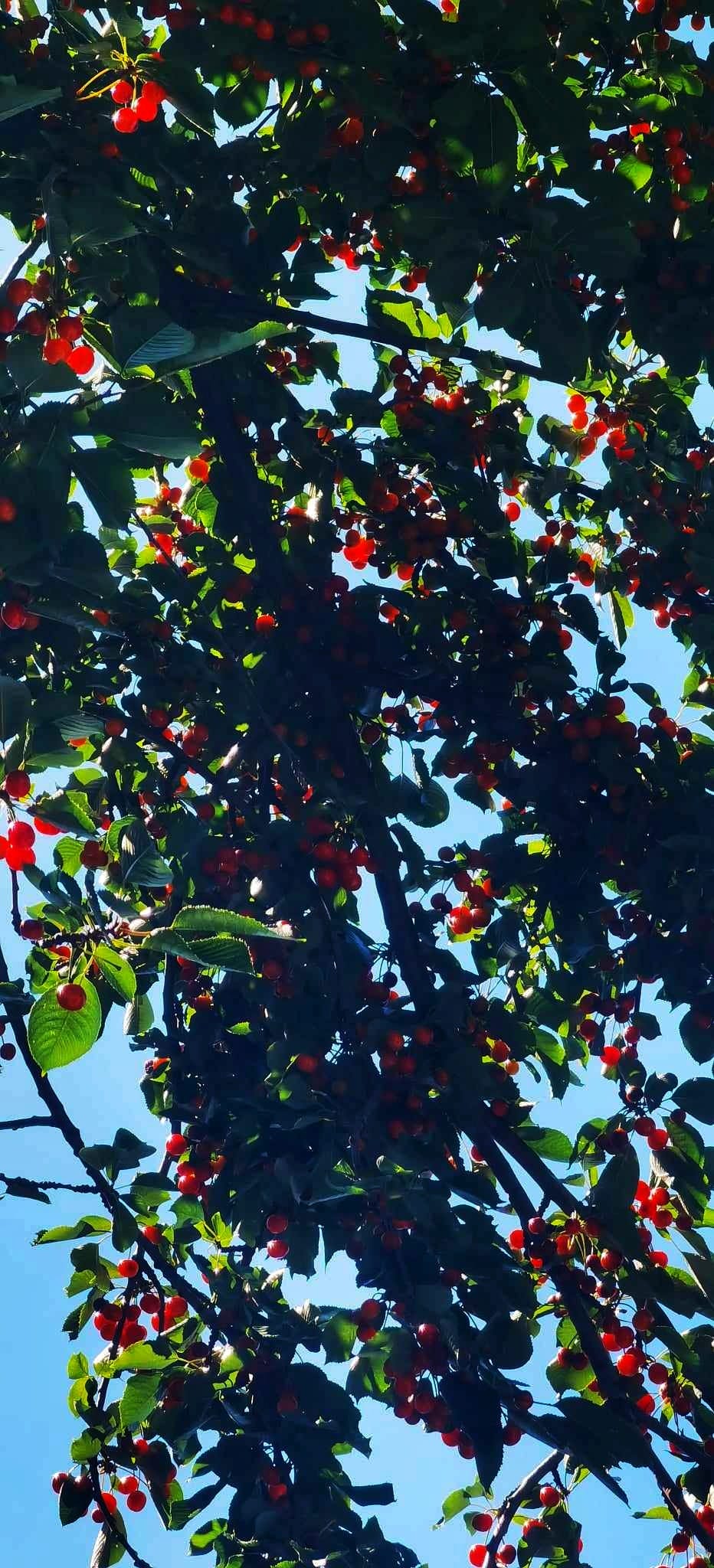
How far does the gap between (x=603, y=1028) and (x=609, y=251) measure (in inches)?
86.1

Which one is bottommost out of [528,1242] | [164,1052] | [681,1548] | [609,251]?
[681,1548]

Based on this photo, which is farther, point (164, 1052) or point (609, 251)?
point (164, 1052)

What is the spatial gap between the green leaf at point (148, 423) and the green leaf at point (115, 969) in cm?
99

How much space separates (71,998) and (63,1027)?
0.22ft

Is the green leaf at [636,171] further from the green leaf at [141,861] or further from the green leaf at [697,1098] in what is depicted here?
the green leaf at [697,1098]

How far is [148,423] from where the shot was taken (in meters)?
1.96

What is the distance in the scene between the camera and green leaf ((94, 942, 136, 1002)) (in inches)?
95.0

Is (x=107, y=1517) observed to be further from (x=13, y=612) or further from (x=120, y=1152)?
(x=13, y=612)

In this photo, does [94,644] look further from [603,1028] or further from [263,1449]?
[263,1449]

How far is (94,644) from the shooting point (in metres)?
3.60

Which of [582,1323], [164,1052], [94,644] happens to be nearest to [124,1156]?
[164,1052]

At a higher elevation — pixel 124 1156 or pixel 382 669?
pixel 382 669

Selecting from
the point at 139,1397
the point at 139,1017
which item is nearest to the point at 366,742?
the point at 139,1017

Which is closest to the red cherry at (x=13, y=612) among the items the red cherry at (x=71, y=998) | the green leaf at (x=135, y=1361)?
the red cherry at (x=71, y=998)
